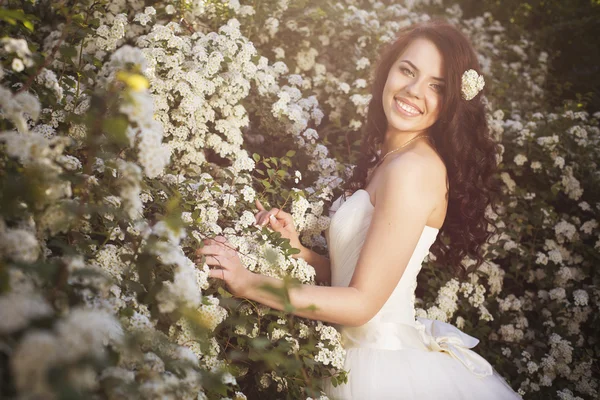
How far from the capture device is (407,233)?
207cm

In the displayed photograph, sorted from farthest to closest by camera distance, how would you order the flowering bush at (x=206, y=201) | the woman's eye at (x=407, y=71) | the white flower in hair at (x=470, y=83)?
the woman's eye at (x=407, y=71) < the white flower in hair at (x=470, y=83) < the flowering bush at (x=206, y=201)

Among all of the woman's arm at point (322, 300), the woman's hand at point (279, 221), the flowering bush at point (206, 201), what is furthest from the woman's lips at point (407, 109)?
the woman's arm at point (322, 300)

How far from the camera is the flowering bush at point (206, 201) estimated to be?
38.3 inches

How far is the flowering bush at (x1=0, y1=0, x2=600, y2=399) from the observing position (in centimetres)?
97

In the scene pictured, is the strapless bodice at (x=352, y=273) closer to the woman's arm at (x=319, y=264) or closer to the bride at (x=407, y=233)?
the bride at (x=407, y=233)

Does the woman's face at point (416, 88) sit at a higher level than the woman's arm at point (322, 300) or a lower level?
higher

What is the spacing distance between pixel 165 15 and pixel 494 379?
9.64 feet

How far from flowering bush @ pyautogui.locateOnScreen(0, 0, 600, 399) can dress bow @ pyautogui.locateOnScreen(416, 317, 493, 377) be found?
50cm

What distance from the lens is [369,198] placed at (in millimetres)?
2375

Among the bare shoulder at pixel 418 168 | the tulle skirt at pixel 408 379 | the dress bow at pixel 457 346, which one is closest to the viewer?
the tulle skirt at pixel 408 379

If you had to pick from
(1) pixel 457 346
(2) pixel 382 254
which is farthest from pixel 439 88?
(1) pixel 457 346

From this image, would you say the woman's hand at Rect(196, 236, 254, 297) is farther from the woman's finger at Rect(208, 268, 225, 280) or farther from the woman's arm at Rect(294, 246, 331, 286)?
the woman's arm at Rect(294, 246, 331, 286)

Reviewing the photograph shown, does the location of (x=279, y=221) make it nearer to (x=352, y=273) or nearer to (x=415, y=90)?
(x=352, y=273)

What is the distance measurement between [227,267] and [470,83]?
1632 mm
